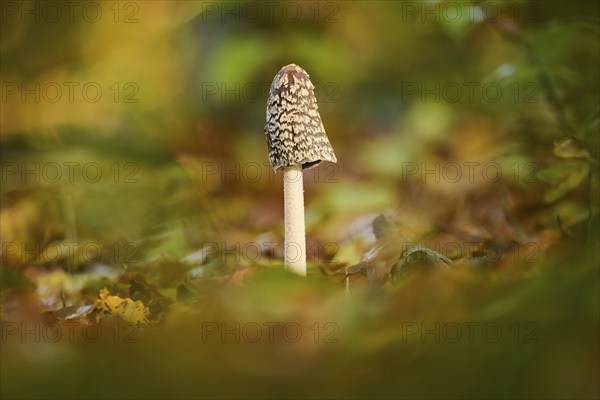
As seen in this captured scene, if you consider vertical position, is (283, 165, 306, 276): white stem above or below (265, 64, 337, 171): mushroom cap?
below

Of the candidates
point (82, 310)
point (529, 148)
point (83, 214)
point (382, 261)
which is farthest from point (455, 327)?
point (83, 214)

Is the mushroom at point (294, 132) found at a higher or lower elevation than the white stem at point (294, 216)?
higher

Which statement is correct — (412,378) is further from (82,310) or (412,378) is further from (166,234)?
(166,234)

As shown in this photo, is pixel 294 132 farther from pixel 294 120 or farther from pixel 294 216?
pixel 294 216

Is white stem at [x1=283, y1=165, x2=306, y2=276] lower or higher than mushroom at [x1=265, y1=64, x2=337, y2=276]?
lower

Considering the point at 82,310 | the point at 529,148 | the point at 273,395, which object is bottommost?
the point at 82,310
